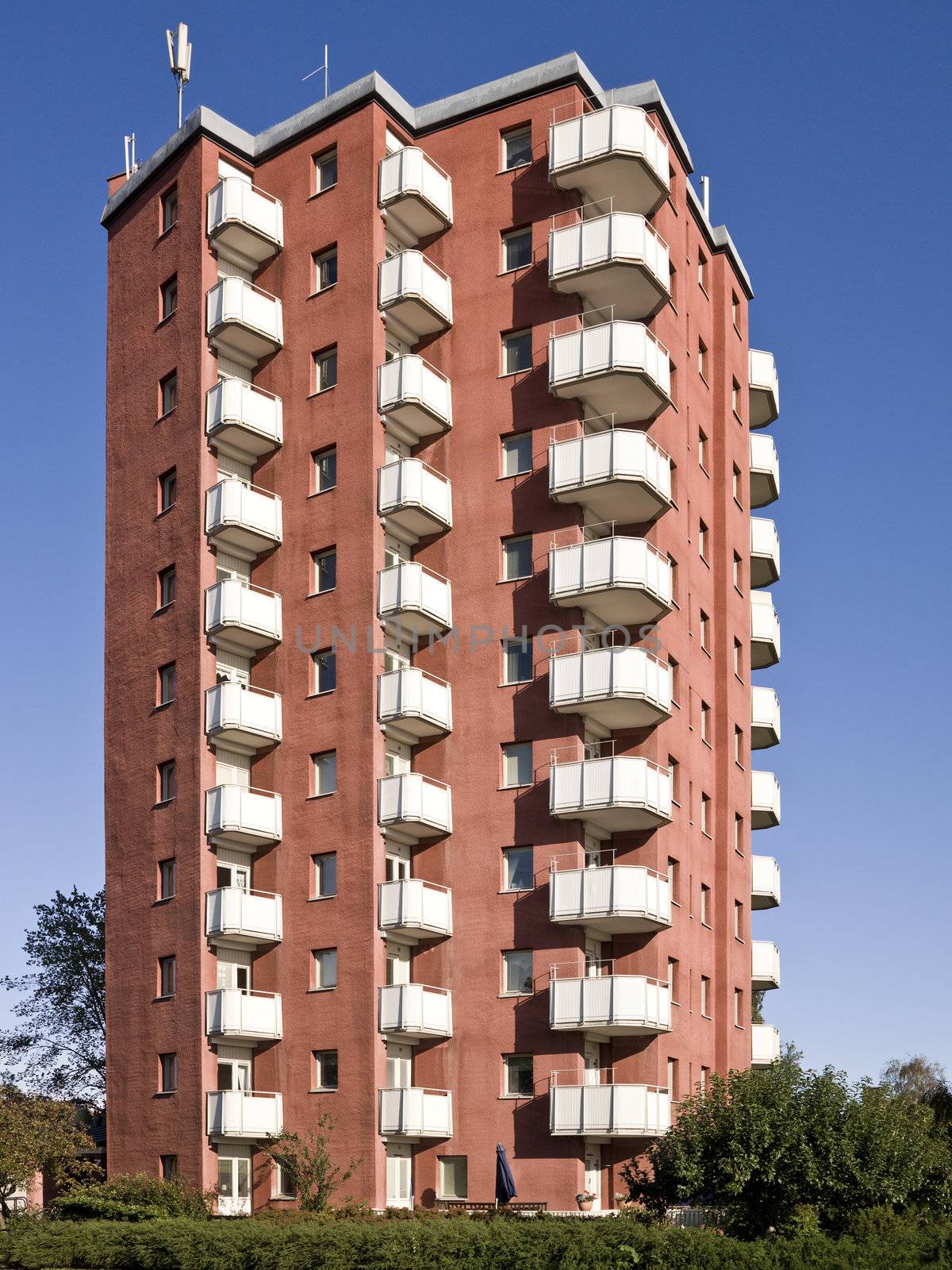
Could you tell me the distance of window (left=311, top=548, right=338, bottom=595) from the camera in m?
51.9

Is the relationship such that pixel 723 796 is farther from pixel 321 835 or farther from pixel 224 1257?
pixel 224 1257

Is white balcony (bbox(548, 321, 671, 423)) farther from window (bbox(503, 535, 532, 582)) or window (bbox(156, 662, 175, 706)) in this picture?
window (bbox(156, 662, 175, 706))

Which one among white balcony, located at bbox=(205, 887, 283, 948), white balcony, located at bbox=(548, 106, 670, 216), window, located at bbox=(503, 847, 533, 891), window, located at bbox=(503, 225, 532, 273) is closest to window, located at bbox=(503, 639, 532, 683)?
window, located at bbox=(503, 847, 533, 891)

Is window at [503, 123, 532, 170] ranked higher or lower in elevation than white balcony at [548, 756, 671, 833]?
higher

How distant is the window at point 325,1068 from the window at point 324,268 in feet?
79.0

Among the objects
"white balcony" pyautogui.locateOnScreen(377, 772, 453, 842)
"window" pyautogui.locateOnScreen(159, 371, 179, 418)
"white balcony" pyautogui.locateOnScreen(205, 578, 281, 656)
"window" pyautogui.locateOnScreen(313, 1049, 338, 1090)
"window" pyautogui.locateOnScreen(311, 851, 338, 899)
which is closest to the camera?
"window" pyautogui.locateOnScreen(313, 1049, 338, 1090)

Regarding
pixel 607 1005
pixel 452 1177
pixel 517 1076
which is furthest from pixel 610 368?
pixel 452 1177

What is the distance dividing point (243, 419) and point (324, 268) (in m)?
6.09

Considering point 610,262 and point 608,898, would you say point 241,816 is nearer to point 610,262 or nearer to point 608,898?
point 608,898

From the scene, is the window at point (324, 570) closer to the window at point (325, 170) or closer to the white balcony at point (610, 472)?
the white balcony at point (610, 472)

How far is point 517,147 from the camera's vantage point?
53.7 metres

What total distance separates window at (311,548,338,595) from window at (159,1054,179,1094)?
48.4 feet

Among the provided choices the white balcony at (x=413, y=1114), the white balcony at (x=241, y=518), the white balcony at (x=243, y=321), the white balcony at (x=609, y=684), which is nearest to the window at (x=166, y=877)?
the white balcony at (x=413, y=1114)

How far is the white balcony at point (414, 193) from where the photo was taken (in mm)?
52281
